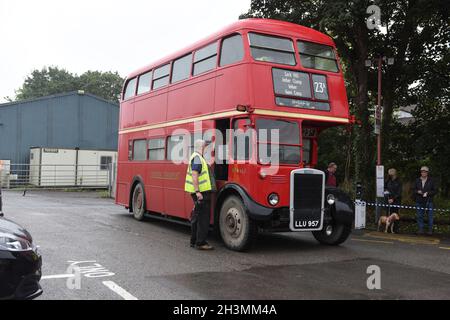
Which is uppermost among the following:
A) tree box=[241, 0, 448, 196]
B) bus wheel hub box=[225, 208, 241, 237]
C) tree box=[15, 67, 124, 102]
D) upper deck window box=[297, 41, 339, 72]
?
tree box=[15, 67, 124, 102]

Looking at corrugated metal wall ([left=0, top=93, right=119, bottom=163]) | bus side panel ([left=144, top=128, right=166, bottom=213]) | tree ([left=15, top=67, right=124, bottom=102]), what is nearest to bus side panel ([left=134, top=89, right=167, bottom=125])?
bus side panel ([left=144, top=128, right=166, bottom=213])

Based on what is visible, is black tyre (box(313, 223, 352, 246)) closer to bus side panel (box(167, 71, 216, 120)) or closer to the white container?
bus side panel (box(167, 71, 216, 120))

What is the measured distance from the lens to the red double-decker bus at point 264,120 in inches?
346

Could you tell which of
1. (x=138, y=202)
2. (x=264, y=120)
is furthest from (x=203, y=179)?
(x=138, y=202)

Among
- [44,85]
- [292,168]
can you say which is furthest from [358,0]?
[44,85]

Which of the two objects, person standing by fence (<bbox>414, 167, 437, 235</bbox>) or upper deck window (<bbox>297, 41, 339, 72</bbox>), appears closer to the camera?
upper deck window (<bbox>297, 41, 339, 72</bbox>)

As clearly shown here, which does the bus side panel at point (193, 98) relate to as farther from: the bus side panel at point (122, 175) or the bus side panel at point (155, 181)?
the bus side panel at point (122, 175)

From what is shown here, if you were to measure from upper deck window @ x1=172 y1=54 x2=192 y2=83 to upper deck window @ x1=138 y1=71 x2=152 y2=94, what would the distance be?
1.55m

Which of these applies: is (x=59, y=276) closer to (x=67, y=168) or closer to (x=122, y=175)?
(x=122, y=175)

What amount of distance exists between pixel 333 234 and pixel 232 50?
4133mm

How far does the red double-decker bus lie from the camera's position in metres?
8.79

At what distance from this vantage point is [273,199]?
8.75 metres
